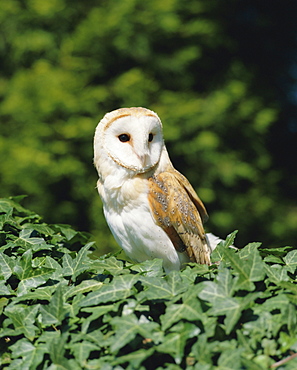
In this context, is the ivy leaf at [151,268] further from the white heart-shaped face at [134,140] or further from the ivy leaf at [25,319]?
the white heart-shaped face at [134,140]

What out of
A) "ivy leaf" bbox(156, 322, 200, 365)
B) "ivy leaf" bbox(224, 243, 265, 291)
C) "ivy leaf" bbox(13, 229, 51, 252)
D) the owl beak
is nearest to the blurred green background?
the owl beak

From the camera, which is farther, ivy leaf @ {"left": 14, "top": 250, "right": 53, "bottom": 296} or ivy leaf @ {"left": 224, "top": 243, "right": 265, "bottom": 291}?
ivy leaf @ {"left": 14, "top": 250, "right": 53, "bottom": 296}

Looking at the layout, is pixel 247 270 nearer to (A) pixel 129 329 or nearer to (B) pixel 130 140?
(A) pixel 129 329

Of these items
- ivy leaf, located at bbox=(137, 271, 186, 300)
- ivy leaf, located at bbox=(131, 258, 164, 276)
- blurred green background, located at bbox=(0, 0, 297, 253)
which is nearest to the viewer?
ivy leaf, located at bbox=(137, 271, 186, 300)

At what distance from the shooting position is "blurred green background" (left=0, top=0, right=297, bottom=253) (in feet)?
17.2

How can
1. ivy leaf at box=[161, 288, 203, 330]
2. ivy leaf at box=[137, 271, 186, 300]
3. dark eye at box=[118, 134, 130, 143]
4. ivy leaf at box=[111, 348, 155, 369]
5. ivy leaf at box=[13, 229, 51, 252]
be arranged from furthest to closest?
1. dark eye at box=[118, 134, 130, 143]
2. ivy leaf at box=[13, 229, 51, 252]
3. ivy leaf at box=[137, 271, 186, 300]
4. ivy leaf at box=[161, 288, 203, 330]
5. ivy leaf at box=[111, 348, 155, 369]

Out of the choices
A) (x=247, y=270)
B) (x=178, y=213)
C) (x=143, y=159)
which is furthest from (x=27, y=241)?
(x=247, y=270)

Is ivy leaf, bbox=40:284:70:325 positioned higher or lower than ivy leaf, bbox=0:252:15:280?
lower

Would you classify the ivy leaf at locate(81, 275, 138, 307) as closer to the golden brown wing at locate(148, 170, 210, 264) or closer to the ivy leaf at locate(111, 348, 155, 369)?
the ivy leaf at locate(111, 348, 155, 369)

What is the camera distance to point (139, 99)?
5.27 m

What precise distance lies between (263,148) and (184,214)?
2947 mm

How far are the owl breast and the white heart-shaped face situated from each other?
0.11 meters

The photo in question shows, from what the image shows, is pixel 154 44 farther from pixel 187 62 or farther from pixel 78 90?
pixel 78 90

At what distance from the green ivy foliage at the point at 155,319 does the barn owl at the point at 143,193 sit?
0.99 m
